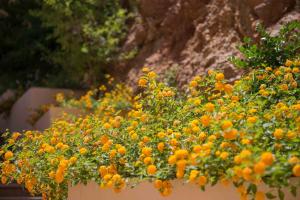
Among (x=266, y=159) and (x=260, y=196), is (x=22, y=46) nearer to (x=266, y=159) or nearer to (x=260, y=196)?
(x=260, y=196)

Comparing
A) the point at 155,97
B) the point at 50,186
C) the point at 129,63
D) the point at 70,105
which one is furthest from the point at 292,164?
the point at 129,63

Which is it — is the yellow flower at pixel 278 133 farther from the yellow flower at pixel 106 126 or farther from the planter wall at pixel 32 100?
the planter wall at pixel 32 100

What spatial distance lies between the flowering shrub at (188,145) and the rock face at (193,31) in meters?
2.62

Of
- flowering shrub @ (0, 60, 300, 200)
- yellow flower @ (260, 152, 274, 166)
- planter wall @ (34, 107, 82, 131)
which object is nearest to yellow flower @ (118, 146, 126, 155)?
flowering shrub @ (0, 60, 300, 200)

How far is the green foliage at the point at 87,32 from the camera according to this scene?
933cm

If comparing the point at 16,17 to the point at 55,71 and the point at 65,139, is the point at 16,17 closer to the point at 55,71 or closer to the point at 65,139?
the point at 55,71

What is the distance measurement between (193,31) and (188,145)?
5.14m

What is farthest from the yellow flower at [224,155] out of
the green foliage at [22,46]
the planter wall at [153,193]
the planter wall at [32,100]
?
the green foliage at [22,46]

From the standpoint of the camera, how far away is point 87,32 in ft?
30.4

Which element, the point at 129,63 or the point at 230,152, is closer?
the point at 230,152

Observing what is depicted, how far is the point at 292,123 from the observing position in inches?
122

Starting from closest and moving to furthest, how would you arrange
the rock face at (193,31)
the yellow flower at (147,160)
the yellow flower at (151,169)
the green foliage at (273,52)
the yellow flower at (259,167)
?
the yellow flower at (259,167) < the yellow flower at (151,169) < the yellow flower at (147,160) < the green foliage at (273,52) < the rock face at (193,31)

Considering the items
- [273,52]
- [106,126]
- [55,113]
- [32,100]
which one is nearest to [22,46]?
[32,100]

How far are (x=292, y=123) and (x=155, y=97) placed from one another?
4.62ft
